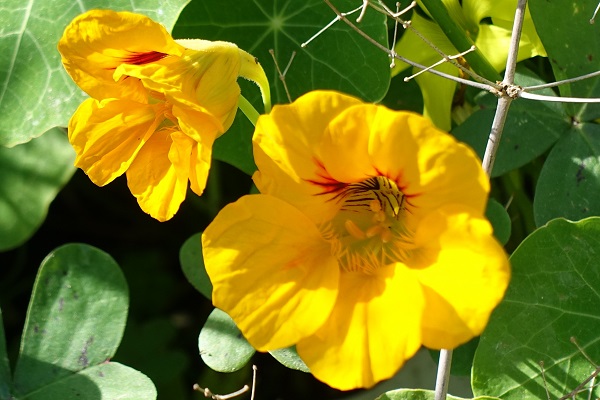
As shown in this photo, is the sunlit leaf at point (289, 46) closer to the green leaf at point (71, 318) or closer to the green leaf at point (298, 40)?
the green leaf at point (298, 40)

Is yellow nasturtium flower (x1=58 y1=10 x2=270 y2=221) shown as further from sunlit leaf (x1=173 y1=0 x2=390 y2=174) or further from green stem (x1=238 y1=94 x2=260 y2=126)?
sunlit leaf (x1=173 y1=0 x2=390 y2=174)

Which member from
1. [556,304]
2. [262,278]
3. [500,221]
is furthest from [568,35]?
[262,278]

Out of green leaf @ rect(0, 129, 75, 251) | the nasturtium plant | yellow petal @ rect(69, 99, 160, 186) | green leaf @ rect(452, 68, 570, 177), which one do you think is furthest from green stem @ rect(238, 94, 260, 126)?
green leaf @ rect(0, 129, 75, 251)

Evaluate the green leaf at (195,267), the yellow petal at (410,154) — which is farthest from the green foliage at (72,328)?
the yellow petal at (410,154)

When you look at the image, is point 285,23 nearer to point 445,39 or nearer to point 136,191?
point 445,39

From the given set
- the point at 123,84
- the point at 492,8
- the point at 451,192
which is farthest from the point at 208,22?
the point at 451,192

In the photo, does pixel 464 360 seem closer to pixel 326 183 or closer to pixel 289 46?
pixel 326 183
